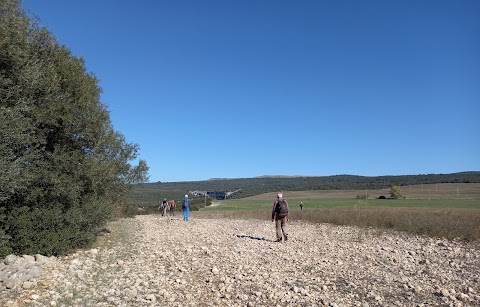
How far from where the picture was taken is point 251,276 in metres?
11.4

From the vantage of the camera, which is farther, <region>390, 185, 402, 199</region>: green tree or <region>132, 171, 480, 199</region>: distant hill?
<region>132, 171, 480, 199</region>: distant hill

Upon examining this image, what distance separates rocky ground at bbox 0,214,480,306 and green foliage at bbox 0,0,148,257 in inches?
49.4

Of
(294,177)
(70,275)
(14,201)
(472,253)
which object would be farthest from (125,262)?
(294,177)

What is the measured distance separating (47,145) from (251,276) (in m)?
9.49

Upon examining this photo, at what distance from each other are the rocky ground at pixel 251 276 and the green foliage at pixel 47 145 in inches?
49.4

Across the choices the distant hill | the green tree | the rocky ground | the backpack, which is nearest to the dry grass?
the rocky ground

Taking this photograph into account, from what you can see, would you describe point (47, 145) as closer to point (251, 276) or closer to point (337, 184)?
point (251, 276)

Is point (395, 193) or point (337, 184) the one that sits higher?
point (337, 184)

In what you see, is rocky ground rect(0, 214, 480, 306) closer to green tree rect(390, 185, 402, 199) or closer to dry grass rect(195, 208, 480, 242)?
dry grass rect(195, 208, 480, 242)

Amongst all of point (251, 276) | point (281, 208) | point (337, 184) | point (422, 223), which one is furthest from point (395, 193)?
point (251, 276)

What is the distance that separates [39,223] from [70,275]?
2.76 metres

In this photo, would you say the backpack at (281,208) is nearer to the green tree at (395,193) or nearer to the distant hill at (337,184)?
the green tree at (395,193)

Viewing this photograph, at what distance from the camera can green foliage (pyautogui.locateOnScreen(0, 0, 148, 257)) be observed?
38.8 feet

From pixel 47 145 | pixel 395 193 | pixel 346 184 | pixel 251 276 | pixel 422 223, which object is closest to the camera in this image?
pixel 251 276
